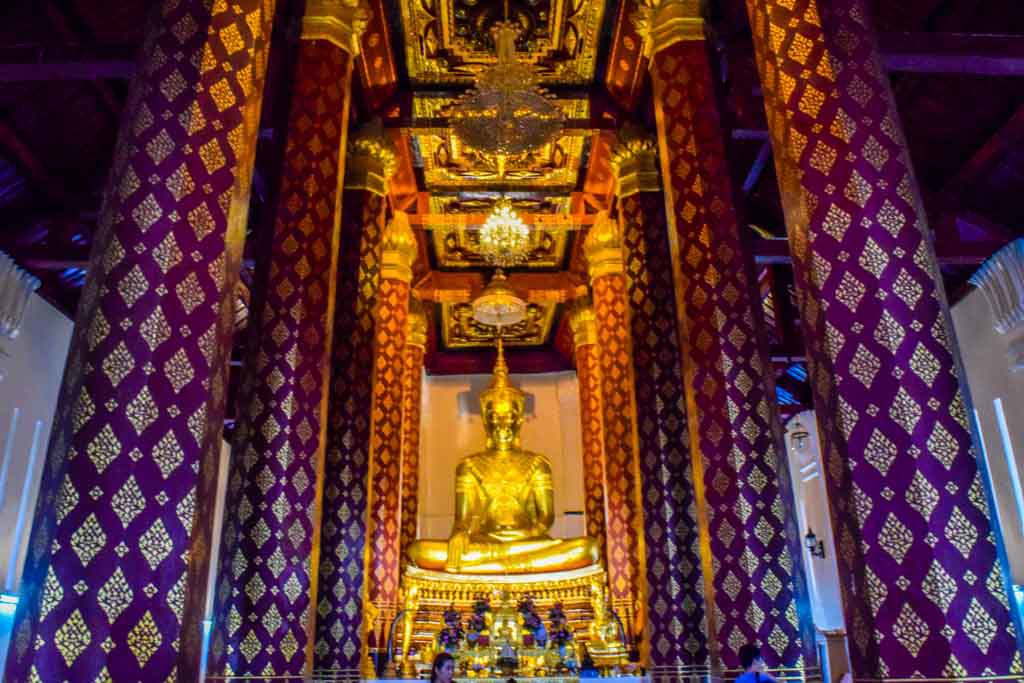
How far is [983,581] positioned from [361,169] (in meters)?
7.42

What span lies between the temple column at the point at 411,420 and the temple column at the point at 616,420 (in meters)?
3.31

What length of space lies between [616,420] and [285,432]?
17.1 ft

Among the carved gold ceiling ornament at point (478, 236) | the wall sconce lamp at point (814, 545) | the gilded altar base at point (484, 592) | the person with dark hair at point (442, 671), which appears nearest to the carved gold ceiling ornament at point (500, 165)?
the carved gold ceiling ornament at point (478, 236)

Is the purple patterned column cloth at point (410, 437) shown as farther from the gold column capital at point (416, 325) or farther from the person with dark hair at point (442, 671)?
the person with dark hair at point (442, 671)

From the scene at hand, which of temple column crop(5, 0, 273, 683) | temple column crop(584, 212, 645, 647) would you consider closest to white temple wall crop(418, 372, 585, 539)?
temple column crop(584, 212, 645, 647)

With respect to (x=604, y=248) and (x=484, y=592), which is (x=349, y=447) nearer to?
(x=484, y=592)

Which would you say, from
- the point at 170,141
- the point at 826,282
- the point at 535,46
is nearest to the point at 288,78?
the point at 535,46

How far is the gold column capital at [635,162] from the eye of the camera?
29.3ft

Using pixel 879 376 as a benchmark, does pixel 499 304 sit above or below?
above

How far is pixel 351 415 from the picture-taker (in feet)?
25.6

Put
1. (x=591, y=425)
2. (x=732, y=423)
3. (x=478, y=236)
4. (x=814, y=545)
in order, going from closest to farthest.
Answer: (x=732, y=423) < (x=591, y=425) < (x=478, y=236) < (x=814, y=545)

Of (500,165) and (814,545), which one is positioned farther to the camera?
(814,545)

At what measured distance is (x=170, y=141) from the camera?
3.36 m

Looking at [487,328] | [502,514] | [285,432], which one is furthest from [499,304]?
[285,432]
